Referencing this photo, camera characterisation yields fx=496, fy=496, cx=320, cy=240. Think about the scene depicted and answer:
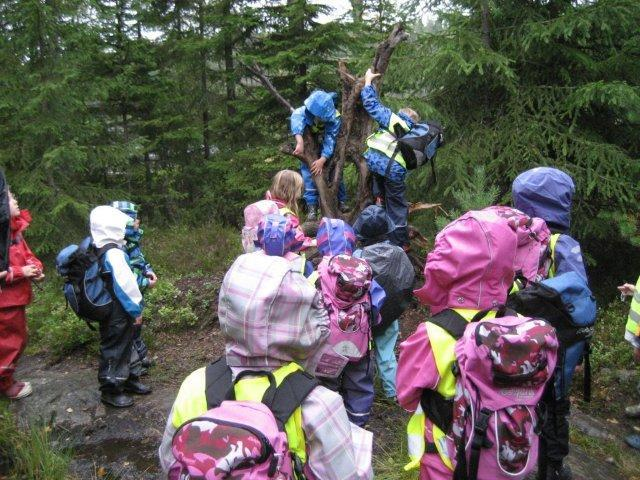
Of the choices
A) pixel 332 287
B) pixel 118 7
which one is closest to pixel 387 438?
pixel 332 287

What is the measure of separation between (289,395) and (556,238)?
240 centimetres

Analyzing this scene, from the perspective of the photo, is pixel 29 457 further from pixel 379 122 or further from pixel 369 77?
pixel 369 77

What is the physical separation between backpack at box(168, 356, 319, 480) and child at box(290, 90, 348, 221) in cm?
533

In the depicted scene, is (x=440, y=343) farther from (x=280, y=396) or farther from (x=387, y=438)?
(x=387, y=438)

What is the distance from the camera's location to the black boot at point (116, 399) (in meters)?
5.00

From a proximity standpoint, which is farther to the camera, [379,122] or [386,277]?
[379,122]

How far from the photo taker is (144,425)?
4746 mm

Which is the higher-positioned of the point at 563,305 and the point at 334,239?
the point at 563,305

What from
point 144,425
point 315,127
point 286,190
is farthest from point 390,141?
point 144,425

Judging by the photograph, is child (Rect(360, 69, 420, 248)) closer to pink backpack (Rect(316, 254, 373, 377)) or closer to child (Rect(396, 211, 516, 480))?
pink backpack (Rect(316, 254, 373, 377))

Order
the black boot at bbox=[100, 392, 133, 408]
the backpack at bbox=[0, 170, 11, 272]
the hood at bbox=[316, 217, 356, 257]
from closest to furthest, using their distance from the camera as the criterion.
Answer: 1. the backpack at bbox=[0, 170, 11, 272]
2. the hood at bbox=[316, 217, 356, 257]
3. the black boot at bbox=[100, 392, 133, 408]

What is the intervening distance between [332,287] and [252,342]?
166 centimetres

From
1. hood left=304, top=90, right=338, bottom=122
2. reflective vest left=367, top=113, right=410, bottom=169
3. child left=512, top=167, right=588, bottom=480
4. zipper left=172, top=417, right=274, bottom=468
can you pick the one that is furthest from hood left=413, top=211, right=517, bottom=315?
hood left=304, top=90, right=338, bottom=122

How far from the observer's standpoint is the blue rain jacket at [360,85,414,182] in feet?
20.2
